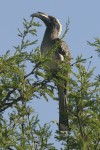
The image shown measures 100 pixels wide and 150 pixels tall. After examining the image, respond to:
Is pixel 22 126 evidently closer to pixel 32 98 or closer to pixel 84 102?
pixel 32 98

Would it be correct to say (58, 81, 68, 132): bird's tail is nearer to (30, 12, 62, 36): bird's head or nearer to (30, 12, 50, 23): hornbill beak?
(30, 12, 62, 36): bird's head

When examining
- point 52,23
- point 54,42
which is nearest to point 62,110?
point 54,42

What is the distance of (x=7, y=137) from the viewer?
453 cm

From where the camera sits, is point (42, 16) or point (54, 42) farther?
point (42, 16)

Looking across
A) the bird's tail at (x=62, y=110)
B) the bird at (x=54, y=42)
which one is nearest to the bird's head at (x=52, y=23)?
the bird at (x=54, y=42)

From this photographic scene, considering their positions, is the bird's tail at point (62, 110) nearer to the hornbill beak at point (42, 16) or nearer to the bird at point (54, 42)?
the bird at point (54, 42)

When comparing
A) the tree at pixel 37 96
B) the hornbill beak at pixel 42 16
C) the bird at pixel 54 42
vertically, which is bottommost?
the tree at pixel 37 96

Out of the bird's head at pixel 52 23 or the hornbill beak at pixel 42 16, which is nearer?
the hornbill beak at pixel 42 16

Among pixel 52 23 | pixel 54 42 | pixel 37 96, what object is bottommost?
pixel 37 96

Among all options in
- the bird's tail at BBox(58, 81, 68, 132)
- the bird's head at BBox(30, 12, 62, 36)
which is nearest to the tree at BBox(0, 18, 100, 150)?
the bird's tail at BBox(58, 81, 68, 132)

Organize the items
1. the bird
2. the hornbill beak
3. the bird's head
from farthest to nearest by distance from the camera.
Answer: the bird's head
the hornbill beak
the bird

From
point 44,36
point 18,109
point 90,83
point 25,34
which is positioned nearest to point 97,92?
point 90,83

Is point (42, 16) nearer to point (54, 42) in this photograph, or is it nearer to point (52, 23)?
point (52, 23)

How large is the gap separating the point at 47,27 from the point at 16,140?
3401mm
